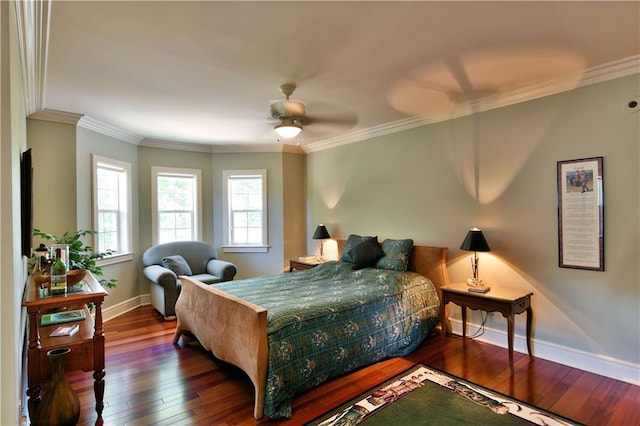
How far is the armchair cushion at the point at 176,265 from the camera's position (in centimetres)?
459

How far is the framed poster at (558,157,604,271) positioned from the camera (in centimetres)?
286

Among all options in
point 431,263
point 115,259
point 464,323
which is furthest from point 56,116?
point 464,323

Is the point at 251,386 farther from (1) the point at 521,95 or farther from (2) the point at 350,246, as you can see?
(1) the point at 521,95


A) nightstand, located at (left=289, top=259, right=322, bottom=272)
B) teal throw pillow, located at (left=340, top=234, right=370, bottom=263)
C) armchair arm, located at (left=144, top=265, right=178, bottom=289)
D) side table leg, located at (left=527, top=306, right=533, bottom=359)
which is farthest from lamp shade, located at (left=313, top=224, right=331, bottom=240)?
side table leg, located at (left=527, top=306, right=533, bottom=359)

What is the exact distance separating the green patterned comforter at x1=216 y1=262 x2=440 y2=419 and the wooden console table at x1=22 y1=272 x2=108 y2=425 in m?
1.11

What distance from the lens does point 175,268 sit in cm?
459

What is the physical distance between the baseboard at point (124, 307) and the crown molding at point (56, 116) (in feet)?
7.82

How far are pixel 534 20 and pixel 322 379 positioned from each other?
290cm

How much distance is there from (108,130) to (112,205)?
102 centimetres

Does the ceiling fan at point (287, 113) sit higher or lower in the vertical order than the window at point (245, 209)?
higher

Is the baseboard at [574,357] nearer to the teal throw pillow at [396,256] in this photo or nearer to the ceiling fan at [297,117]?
the teal throw pillow at [396,256]

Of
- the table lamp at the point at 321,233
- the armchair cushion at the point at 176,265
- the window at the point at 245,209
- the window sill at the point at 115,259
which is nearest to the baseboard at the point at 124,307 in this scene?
the window sill at the point at 115,259

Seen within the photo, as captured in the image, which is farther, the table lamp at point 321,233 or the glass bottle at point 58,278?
the table lamp at point 321,233

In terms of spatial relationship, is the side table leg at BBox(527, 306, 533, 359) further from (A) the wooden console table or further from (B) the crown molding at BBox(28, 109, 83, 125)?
(B) the crown molding at BBox(28, 109, 83, 125)
